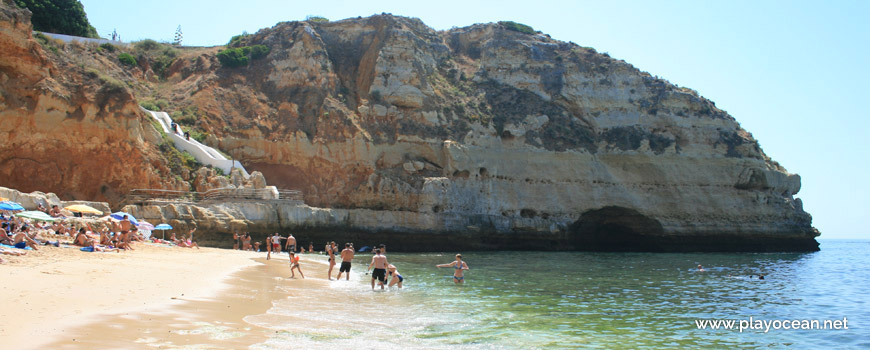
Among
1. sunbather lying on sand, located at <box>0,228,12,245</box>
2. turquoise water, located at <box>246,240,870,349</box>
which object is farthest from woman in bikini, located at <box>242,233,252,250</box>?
sunbather lying on sand, located at <box>0,228,12,245</box>

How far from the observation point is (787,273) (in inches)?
979

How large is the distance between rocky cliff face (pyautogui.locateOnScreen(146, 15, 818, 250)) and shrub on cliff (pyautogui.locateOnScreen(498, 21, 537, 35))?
12.4ft

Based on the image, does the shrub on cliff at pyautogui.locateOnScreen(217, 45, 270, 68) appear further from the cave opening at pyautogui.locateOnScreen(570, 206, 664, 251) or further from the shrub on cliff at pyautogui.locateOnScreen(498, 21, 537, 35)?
the cave opening at pyautogui.locateOnScreen(570, 206, 664, 251)

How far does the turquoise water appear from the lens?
9656 mm

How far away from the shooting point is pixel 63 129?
2808 centimetres

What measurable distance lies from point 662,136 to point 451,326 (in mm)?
36776

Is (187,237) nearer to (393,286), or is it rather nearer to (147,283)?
(393,286)

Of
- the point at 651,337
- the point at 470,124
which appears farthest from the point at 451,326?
the point at 470,124

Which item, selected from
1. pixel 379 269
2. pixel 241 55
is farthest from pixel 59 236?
pixel 241 55

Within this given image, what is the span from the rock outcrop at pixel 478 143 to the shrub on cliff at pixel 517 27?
9.30ft

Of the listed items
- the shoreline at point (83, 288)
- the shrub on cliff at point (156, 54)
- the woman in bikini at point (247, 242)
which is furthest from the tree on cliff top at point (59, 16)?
the shoreline at point (83, 288)

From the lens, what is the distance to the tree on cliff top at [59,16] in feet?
132

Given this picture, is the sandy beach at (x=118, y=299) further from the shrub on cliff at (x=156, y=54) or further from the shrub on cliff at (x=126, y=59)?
the shrub on cliff at (x=156, y=54)

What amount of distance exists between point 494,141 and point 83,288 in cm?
3280
